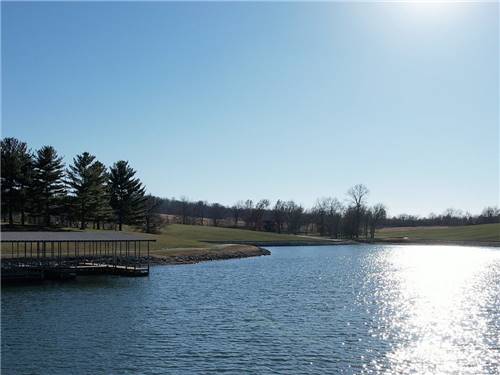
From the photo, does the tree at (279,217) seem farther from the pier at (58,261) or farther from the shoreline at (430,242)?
the pier at (58,261)

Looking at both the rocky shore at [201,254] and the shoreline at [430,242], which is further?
the shoreline at [430,242]

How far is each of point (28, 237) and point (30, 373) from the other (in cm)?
3701

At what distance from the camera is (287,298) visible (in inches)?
1634

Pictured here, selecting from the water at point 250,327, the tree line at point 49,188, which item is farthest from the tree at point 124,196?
the water at point 250,327

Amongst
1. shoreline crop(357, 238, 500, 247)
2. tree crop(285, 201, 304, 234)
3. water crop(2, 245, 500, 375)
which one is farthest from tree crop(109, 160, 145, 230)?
tree crop(285, 201, 304, 234)

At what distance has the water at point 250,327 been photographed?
23.2m

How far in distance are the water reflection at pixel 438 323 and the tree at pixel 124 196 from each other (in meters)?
59.8

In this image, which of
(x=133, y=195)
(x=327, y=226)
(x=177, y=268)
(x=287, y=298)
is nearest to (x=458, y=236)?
(x=327, y=226)

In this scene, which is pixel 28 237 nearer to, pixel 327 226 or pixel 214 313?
pixel 214 313

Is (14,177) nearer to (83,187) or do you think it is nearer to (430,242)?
(83,187)

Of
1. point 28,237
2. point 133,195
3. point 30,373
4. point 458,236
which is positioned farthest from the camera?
point 458,236

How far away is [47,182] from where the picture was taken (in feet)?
282

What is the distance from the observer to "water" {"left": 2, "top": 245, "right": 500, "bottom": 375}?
23.2m

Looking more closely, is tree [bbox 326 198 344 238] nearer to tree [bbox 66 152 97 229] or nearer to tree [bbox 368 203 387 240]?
tree [bbox 368 203 387 240]
